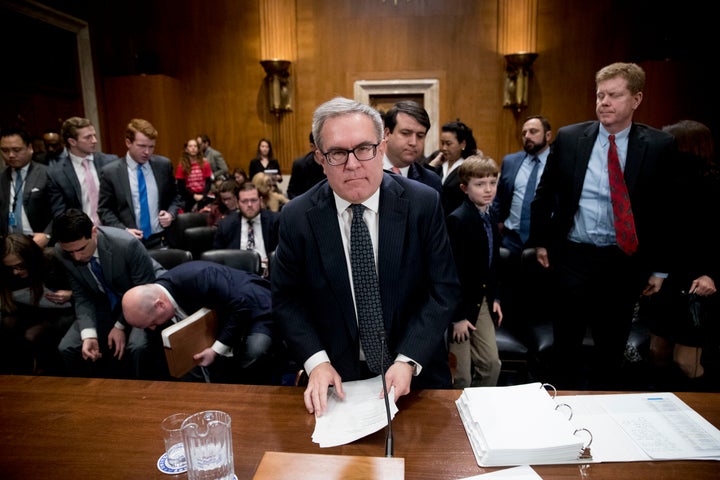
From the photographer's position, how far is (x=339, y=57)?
301 inches

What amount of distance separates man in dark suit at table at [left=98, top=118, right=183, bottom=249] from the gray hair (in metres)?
2.63

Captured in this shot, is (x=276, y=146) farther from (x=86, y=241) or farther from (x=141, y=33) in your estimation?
(x=86, y=241)

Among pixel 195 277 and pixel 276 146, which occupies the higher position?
pixel 276 146

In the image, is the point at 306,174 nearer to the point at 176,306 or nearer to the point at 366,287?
the point at 176,306

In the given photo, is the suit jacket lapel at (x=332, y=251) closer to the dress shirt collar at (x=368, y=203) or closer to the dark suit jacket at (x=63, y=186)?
the dress shirt collar at (x=368, y=203)

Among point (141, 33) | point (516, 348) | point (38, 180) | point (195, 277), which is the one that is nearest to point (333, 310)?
point (195, 277)

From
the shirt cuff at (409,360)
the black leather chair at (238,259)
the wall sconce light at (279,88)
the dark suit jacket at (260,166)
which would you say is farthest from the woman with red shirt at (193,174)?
the shirt cuff at (409,360)

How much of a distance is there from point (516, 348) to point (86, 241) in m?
2.37

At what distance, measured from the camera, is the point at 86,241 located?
2.57 meters

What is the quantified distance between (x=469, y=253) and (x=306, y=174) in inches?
64.6

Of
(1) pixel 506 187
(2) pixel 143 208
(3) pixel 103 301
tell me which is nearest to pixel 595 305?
(1) pixel 506 187

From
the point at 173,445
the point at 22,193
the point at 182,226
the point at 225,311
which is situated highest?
the point at 22,193

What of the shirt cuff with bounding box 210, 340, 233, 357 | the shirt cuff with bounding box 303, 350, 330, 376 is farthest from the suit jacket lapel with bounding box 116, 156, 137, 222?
the shirt cuff with bounding box 303, 350, 330, 376

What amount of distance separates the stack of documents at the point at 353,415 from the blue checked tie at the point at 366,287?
5.3 inches
